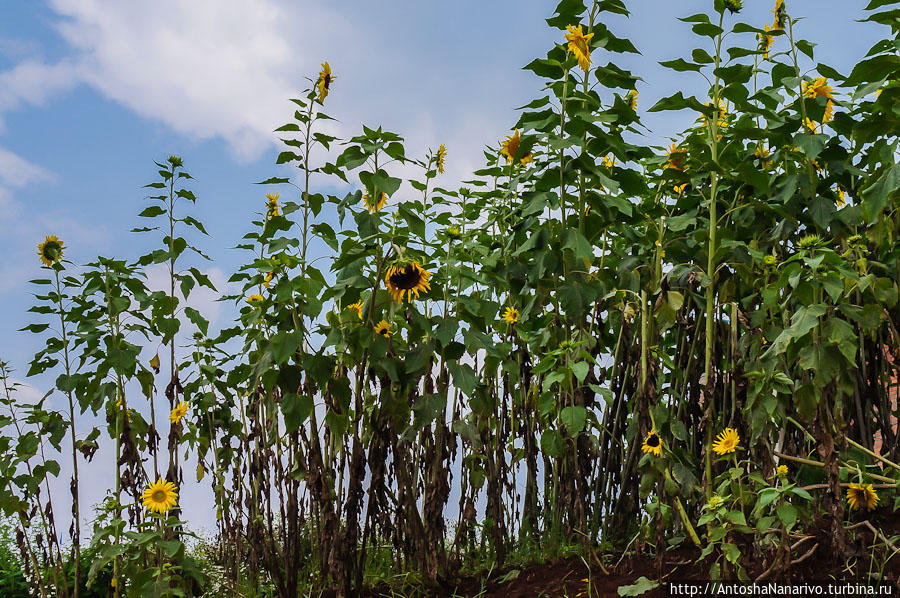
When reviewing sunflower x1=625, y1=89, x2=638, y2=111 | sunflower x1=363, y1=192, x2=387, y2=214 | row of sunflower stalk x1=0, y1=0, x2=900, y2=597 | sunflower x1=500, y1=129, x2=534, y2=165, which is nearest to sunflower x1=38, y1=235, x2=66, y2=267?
row of sunflower stalk x1=0, y1=0, x2=900, y2=597

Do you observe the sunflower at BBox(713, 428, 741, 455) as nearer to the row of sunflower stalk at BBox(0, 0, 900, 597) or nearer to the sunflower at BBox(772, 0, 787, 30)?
the row of sunflower stalk at BBox(0, 0, 900, 597)

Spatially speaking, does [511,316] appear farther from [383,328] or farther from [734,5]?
[734,5]

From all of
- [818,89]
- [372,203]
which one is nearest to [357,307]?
[372,203]

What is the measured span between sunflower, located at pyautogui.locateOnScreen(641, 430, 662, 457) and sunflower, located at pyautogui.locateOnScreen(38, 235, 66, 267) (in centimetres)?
258

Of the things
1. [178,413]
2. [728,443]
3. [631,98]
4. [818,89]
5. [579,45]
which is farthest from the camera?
[178,413]

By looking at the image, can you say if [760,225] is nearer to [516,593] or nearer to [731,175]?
[731,175]

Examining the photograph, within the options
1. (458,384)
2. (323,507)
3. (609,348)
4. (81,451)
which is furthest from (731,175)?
(81,451)

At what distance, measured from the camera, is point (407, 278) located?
221 centimetres

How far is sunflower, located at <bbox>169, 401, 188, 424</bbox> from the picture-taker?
327 cm

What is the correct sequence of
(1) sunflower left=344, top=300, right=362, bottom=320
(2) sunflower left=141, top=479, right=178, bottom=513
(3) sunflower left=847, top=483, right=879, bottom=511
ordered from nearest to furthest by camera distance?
(3) sunflower left=847, top=483, right=879, bottom=511 → (1) sunflower left=344, top=300, right=362, bottom=320 → (2) sunflower left=141, top=479, right=178, bottom=513

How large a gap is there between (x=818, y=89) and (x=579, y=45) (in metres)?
0.94

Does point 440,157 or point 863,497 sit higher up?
point 440,157

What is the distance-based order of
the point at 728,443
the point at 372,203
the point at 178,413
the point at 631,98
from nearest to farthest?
1. the point at 728,443
2. the point at 372,203
3. the point at 631,98
4. the point at 178,413

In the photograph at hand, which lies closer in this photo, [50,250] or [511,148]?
[511,148]
